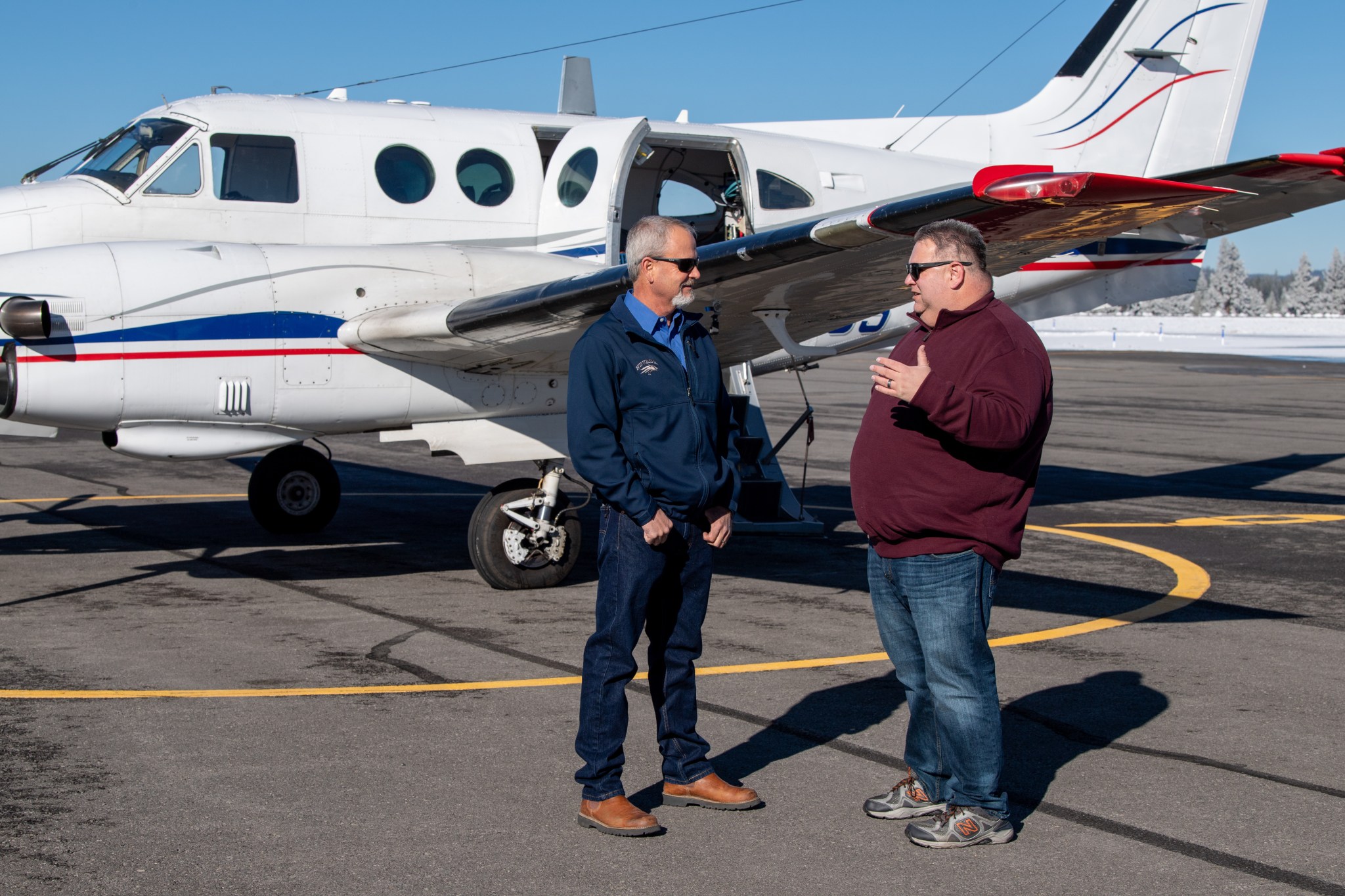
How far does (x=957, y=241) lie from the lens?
14.5ft

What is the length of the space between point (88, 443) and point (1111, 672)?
16.0 metres

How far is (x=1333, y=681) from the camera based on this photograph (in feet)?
22.0

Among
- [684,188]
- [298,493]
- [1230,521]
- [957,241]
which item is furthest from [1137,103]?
[957,241]

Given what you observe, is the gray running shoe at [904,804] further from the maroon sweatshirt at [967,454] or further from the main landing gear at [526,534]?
the main landing gear at [526,534]

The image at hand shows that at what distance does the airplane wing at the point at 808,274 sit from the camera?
16.3ft

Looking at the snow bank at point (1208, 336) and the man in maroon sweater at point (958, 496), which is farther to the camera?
the snow bank at point (1208, 336)

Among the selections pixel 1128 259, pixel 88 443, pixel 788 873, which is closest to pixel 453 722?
pixel 788 873

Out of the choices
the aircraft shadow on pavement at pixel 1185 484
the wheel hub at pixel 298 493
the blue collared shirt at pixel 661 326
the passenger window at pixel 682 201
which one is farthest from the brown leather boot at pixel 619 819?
the aircraft shadow on pavement at pixel 1185 484

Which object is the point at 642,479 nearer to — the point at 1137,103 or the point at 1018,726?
the point at 1018,726

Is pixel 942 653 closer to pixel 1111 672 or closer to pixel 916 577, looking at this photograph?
pixel 916 577

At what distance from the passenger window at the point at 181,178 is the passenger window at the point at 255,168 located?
12 centimetres

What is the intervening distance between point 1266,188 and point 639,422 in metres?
3.45

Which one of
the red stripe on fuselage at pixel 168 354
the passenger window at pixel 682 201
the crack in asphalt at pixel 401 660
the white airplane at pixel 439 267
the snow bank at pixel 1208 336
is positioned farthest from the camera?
the snow bank at pixel 1208 336

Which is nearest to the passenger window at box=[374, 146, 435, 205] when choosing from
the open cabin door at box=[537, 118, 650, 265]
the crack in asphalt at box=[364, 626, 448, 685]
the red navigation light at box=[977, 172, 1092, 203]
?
the open cabin door at box=[537, 118, 650, 265]
